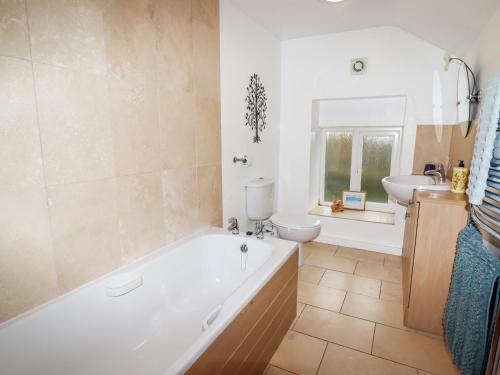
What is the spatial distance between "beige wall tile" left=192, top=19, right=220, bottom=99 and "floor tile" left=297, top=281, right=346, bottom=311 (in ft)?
5.86

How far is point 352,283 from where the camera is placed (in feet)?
8.57

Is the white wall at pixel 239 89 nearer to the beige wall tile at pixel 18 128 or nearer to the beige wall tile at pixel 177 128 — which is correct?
the beige wall tile at pixel 177 128

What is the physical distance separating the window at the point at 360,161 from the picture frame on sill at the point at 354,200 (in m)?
0.08

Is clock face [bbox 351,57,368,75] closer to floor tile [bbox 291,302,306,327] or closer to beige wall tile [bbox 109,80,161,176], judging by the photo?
beige wall tile [bbox 109,80,161,176]

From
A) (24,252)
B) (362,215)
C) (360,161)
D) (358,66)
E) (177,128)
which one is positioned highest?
(358,66)

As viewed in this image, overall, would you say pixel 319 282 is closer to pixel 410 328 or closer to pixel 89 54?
pixel 410 328

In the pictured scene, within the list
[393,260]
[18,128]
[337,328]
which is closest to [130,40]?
[18,128]

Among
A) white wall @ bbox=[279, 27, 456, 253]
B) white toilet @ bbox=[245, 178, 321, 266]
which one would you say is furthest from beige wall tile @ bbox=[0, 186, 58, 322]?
white wall @ bbox=[279, 27, 456, 253]

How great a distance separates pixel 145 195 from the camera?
1744 millimetres

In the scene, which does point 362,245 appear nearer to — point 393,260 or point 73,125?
point 393,260

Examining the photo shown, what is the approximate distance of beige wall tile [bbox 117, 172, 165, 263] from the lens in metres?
1.63

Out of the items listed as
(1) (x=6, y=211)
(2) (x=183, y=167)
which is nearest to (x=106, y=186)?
(1) (x=6, y=211)

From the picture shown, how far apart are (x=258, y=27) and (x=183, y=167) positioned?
5.65 feet

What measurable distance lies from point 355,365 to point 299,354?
33 centimetres
